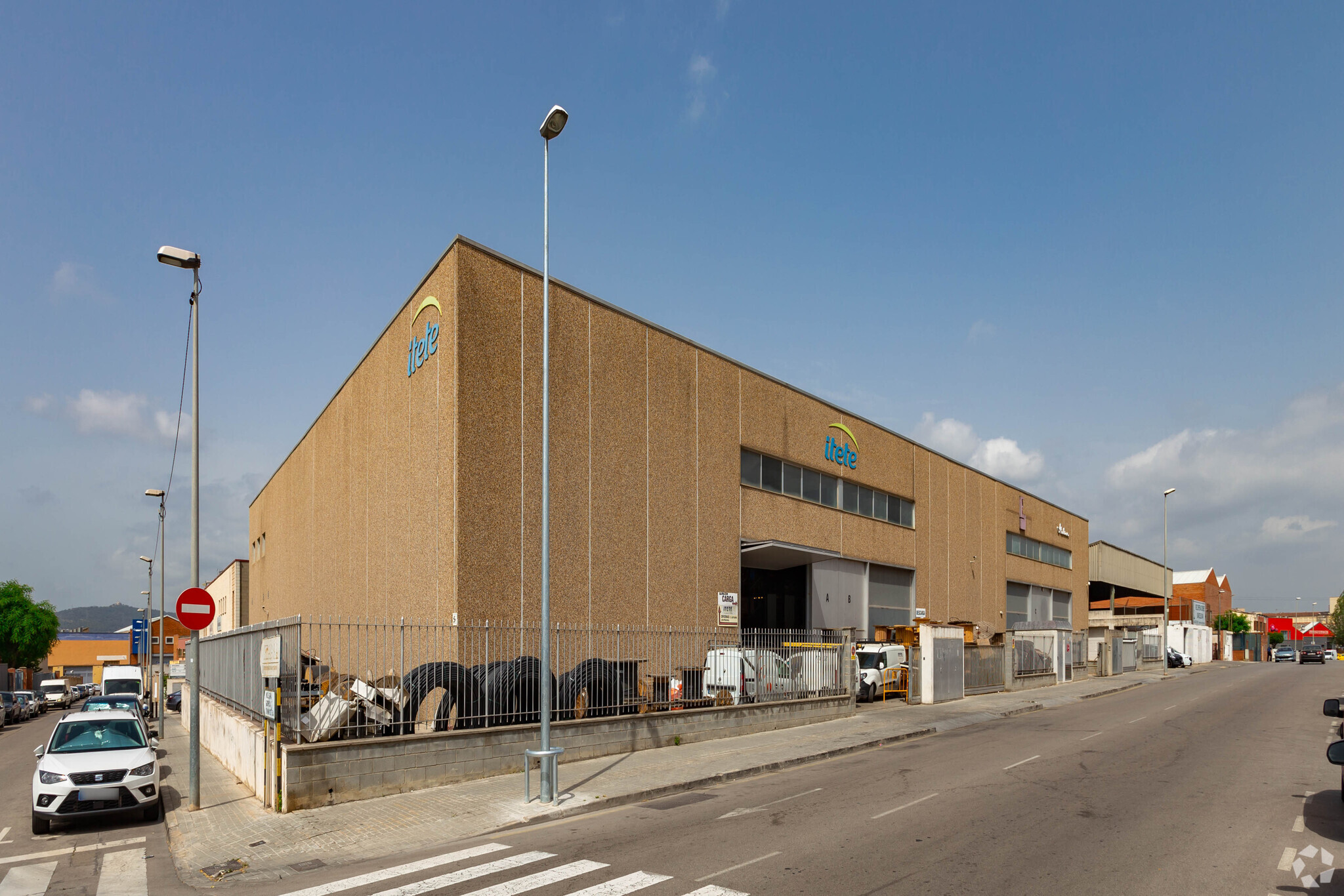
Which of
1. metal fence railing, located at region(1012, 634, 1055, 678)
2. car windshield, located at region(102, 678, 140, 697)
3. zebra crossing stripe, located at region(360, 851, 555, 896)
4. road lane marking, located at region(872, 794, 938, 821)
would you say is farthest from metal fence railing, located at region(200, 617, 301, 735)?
metal fence railing, located at region(1012, 634, 1055, 678)

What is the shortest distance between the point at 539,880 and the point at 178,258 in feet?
38.1

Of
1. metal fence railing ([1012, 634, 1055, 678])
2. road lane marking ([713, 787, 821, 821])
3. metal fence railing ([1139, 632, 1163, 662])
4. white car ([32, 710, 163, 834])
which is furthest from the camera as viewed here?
metal fence railing ([1139, 632, 1163, 662])

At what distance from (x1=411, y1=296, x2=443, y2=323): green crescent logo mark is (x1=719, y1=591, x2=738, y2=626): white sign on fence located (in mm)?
11971

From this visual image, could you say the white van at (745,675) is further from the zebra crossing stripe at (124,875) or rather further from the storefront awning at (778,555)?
the zebra crossing stripe at (124,875)

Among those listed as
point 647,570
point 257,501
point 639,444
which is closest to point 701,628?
point 647,570

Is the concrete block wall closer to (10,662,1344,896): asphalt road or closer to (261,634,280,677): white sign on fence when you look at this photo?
(261,634,280,677): white sign on fence

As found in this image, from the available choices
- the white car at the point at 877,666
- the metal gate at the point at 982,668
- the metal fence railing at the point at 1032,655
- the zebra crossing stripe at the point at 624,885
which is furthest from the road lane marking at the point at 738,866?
the metal fence railing at the point at 1032,655

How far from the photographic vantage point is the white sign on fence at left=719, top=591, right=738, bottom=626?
2723cm

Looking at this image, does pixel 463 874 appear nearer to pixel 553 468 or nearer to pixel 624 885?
pixel 624 885

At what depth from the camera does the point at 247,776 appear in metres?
15.4

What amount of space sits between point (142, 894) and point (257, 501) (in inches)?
2040

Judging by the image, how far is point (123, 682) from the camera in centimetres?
3869

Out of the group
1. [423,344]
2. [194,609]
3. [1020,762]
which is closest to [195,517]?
[194,609]

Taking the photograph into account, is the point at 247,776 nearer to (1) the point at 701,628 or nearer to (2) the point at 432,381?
(2) the point at 432,381
